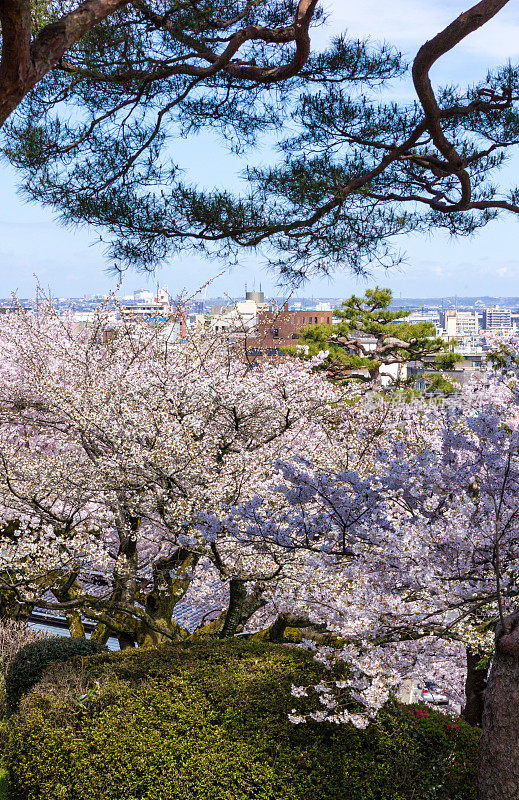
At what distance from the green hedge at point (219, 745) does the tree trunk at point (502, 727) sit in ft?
1.62

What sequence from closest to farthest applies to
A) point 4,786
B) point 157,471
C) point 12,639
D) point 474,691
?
1. point 474,691
2. point 4,786
3. point 157,471
4. point 12,639

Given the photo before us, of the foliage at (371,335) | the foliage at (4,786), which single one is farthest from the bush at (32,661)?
the foliage at (371,335)

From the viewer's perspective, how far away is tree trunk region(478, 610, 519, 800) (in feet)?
9.19

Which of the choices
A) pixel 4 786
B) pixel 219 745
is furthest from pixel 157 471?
pixel 4 786

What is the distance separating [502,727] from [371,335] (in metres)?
13.6

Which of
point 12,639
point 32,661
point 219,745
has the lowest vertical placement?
point 12,639

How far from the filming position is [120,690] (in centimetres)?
406

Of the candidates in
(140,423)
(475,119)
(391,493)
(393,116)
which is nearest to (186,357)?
(140,423)

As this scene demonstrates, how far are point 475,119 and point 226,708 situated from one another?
4322mm

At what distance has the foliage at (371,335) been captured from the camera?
46.6 ft

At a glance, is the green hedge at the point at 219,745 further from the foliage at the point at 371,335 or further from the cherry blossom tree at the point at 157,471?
the foliage at the point at 371,335

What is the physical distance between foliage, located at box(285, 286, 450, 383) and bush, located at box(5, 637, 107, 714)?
30.5 ft

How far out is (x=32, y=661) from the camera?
5.05 m

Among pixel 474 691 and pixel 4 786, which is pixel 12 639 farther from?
pixel 474 691
